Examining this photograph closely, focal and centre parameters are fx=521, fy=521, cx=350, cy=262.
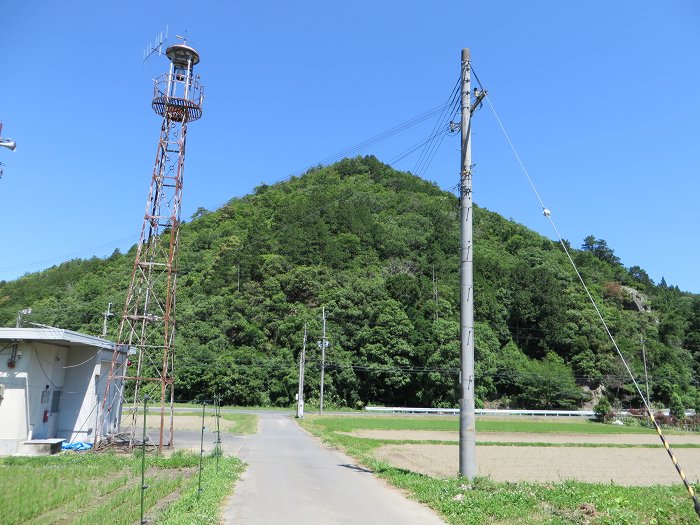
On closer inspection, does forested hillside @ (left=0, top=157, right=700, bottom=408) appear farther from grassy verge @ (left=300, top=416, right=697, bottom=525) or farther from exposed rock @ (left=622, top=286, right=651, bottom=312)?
grassy verge @ (left=300, top=416, right=697, bottom=525)

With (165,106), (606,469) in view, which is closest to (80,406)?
(165,106)

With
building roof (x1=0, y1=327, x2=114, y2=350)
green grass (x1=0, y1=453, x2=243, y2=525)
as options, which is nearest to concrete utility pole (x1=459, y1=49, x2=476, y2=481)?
green grass (x1=0, y1=453, x2=243, y2=525)

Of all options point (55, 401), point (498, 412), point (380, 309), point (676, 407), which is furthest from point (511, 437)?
point (676, 407)

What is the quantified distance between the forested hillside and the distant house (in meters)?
35.2

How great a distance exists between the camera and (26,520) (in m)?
8.86

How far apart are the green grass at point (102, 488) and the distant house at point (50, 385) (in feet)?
8.16

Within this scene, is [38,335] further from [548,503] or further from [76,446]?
[548,503]

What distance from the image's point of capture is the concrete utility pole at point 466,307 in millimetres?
12383

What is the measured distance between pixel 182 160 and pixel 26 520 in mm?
14785

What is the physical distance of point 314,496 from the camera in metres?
10.5

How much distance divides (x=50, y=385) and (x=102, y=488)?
10074 mm

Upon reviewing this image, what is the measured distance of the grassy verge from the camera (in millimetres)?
7945

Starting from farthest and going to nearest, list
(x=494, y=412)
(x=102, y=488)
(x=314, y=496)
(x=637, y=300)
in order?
(x=637, y=300) < (x=494, y=412) < (x=102, y=488) < (x=314, y=496)

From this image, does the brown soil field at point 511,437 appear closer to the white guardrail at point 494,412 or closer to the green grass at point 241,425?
the green grass at point 241,425
